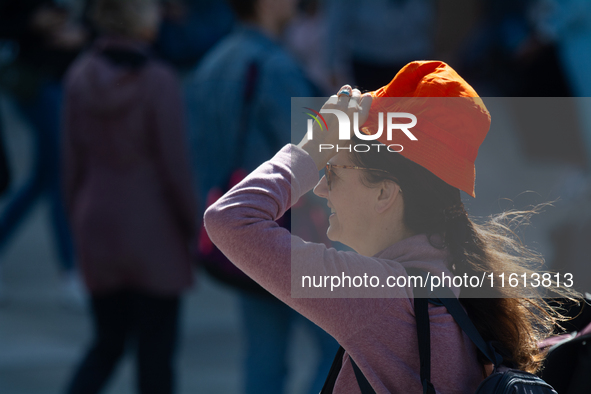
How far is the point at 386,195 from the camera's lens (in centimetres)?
152

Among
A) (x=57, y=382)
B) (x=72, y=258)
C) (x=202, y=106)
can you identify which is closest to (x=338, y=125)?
(x=202, y=106)

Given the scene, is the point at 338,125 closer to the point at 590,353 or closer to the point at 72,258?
the point at 590,353

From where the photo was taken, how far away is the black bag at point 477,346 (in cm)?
128

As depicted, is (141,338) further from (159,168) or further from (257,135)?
(257,135)

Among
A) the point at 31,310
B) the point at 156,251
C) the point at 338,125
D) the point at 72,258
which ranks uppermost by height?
the point at 338,125

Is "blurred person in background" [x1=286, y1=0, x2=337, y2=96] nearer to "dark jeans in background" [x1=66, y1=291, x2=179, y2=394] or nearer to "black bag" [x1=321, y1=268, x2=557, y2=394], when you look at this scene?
"dark jeans in background" [x1=66, y1=291, x2=179, y2=394]

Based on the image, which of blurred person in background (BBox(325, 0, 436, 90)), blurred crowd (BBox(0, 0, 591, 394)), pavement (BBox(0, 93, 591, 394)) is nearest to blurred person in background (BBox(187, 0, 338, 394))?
blurred crowd (BBox(0, 0, 591, 394))

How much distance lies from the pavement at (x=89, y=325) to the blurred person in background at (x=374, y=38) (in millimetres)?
931

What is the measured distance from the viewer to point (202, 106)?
2.99 meters

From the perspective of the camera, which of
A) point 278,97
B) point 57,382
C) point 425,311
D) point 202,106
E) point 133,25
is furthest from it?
point 57,382

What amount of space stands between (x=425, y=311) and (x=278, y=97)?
1.60 m

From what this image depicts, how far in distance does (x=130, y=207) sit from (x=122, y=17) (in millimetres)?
893

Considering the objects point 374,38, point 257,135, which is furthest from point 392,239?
→ point 374,38

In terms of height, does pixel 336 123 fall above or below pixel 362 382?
above
